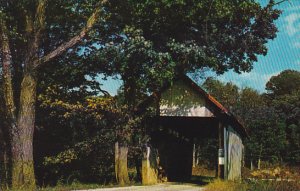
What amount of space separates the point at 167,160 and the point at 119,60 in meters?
7.97

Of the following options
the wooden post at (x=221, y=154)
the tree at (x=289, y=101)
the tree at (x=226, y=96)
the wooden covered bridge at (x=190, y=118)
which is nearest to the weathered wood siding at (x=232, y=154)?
the wooden covered bridge at (x=190, y=118)

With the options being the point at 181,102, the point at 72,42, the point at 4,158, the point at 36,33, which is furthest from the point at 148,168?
the point at 36,33

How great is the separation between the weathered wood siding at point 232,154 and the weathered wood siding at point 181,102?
177 cm

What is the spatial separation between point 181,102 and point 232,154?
3.59 meters

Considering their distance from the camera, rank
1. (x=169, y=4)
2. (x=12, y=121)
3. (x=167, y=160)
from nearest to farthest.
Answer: (x=169, y=4) < (x=12, y=121) < (x=167, y=160)

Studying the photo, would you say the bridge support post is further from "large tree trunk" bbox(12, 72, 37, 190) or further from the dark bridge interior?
"large tree trunk" bbox(12, 72, 37, 190)

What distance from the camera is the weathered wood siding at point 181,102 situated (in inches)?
845

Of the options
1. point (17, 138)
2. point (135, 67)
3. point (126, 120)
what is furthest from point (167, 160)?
point (17, 138)

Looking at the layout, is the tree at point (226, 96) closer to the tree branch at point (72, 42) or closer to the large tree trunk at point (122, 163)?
the large tree trunk at point (122, 163)

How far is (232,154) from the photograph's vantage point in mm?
22875

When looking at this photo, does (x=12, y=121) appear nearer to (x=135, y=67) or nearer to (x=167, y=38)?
(x=135, y=67)

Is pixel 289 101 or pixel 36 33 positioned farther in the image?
pixel 289 101

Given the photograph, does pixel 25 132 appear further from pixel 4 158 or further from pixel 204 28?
pixel 204 28

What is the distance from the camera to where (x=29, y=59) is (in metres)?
19.2
